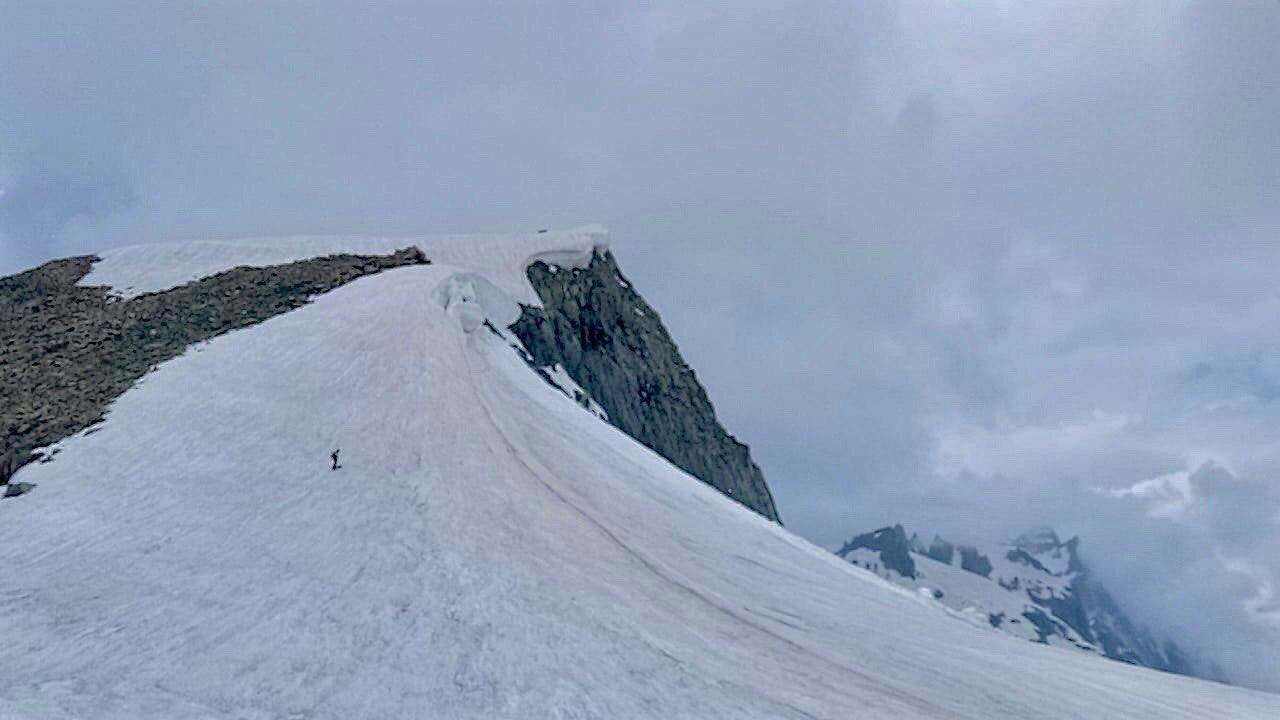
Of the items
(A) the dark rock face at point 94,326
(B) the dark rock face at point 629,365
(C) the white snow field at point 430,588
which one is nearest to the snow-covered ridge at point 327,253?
(B) the dark rock face at point 629,365

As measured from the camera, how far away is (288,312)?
33031 mm

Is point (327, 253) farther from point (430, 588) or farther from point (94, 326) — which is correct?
point (430, 588)

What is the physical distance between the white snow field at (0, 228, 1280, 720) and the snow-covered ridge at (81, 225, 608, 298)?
20.2 meters

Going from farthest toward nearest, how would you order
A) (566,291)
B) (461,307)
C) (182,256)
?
(566,291), (182,256), (461,307)

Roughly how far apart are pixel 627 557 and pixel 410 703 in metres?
6.11

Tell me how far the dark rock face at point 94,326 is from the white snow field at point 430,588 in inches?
63.3

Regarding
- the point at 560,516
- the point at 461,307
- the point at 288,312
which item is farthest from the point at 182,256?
the point at 560,516

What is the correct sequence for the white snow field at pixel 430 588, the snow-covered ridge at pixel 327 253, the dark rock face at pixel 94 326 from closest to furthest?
the white snow field at pixel 430 588, the dark rock face at pixel 94 326, the snow-covered ridge at pixel 327 253

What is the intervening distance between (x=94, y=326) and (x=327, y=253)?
584 inches

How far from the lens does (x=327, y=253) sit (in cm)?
4709

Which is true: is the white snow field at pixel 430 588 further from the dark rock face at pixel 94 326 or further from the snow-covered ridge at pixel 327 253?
the snow-covered ridge at pixel 327 253

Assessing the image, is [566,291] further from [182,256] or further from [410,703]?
[410,703]

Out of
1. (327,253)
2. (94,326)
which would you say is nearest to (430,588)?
(94,326)

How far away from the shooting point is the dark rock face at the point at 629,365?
156 feet
